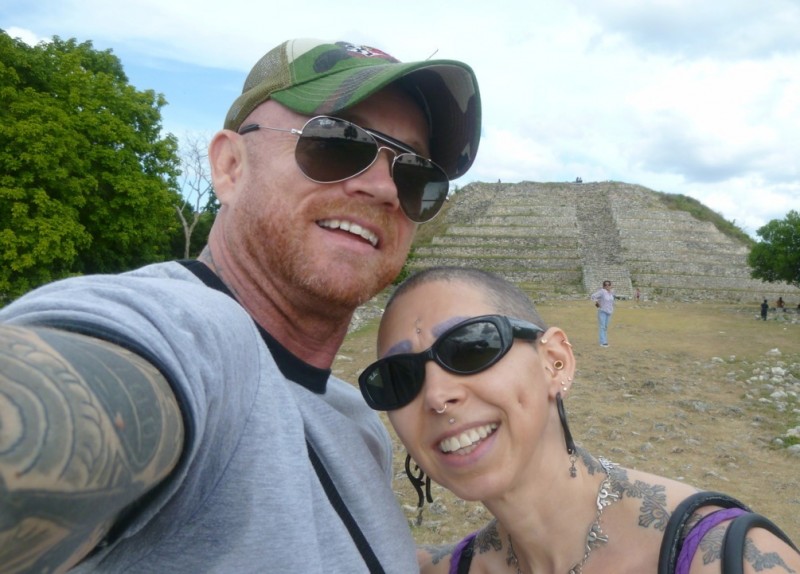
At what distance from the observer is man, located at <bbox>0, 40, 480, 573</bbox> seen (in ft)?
2.31

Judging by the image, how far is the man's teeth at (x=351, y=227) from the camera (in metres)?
1.63

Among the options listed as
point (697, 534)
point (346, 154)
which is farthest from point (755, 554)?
point (346, 154)

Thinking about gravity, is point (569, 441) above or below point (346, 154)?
below

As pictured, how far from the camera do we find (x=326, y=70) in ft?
5.34

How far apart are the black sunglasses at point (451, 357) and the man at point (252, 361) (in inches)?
3.7

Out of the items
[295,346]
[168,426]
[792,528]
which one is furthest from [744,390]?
[168,426]

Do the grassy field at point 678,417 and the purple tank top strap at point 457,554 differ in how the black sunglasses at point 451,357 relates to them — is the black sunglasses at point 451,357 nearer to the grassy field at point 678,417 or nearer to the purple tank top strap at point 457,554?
the purple tank top strap at point 457,554

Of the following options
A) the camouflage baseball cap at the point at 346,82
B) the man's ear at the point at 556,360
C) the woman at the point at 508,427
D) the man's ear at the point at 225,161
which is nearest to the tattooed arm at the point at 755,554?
the woman at the point at 508,427

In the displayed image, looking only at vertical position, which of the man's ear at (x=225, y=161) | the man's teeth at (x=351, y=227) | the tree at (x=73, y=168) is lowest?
the man's teeth at (x=351, y=227)

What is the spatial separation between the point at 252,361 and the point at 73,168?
2023cm

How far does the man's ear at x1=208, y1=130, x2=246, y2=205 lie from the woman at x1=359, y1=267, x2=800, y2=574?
25.4 inches

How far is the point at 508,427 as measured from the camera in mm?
1732

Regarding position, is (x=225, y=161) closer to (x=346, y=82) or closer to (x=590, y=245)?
(x=346, y=82)

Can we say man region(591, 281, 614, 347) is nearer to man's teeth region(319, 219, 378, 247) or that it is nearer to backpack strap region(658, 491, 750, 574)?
A: backpack strap region(658, 491, 750, 574)
